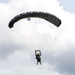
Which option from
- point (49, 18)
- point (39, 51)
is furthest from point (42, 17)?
point (39, 51)

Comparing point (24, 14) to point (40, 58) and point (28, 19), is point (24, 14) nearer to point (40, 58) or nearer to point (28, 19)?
point (28, 19)

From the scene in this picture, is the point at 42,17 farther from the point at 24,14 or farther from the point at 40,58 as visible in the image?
the point at 40,58

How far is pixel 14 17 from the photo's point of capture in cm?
8231

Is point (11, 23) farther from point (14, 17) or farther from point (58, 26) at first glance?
point (58, 26)

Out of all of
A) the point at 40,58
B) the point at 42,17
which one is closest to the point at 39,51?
the point at 40,58

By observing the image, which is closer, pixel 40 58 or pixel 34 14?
pixel 34 14

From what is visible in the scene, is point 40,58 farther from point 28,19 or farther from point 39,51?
point 28,19

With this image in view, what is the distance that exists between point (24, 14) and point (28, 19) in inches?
67.1

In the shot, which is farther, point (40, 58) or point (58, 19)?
point (40, 58)

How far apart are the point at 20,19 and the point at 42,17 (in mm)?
3724

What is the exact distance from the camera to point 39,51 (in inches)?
3371

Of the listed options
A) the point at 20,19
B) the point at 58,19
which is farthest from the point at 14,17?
the point at 58,19

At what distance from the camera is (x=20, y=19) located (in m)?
81.9

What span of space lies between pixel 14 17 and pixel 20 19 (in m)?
1.17
